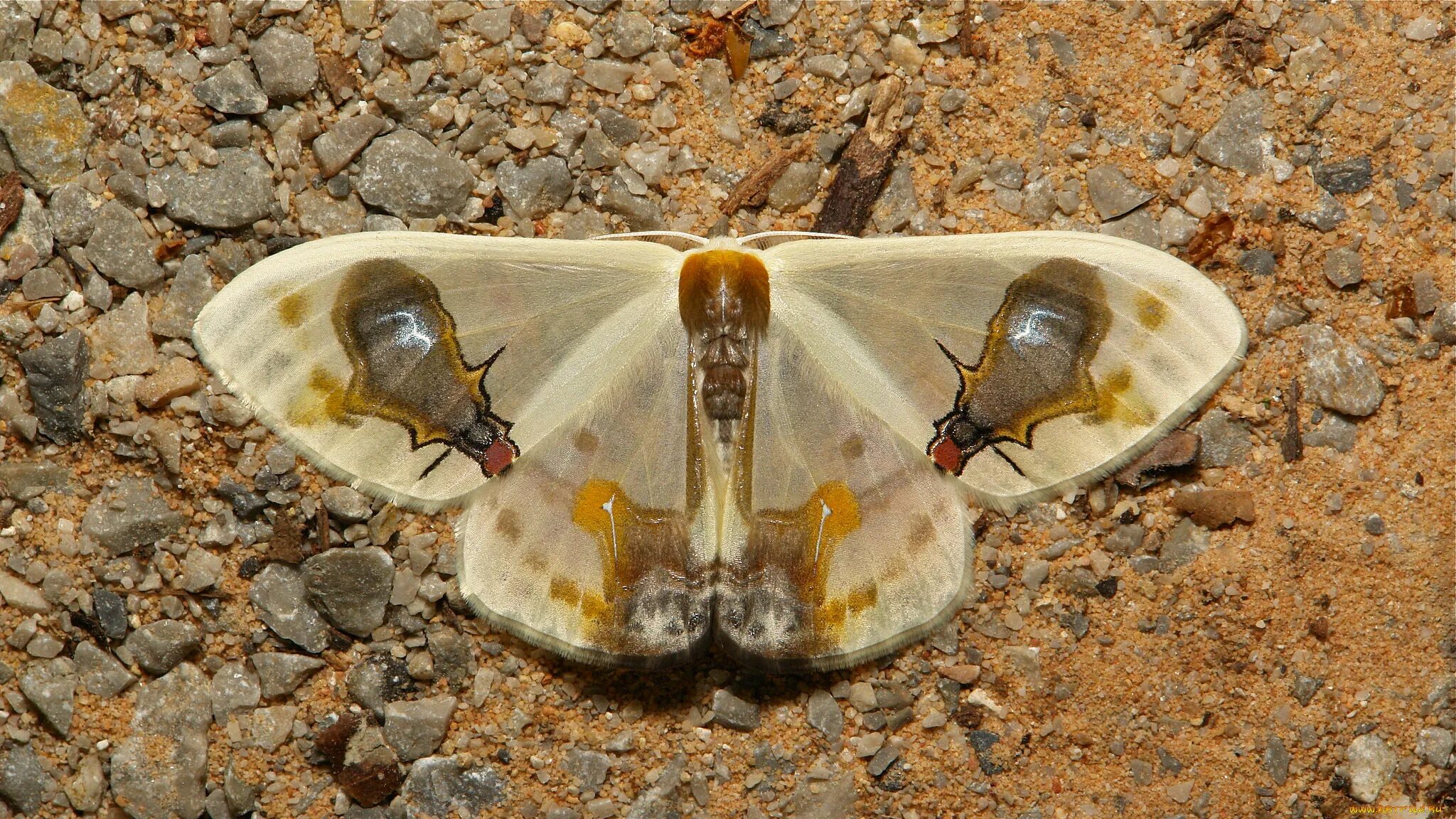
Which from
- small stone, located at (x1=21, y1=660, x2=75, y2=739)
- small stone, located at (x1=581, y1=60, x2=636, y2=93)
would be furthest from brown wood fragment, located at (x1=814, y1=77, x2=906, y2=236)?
small stone, located at (x1=21, y1=660, x2=75, y2=739)

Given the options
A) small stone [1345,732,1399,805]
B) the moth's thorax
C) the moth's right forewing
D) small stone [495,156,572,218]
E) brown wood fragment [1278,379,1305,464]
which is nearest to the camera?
the moth's right forewing

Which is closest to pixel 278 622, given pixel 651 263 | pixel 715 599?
pixel 715 599

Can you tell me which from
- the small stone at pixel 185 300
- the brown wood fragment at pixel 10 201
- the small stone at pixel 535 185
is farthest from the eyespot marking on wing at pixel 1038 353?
the brown wood fragment at pixel 10 201

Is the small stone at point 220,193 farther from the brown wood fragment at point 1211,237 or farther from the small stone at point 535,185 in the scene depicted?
the brown wood fragment at point 1211,237

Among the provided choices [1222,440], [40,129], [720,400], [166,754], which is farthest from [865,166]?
[166,754]

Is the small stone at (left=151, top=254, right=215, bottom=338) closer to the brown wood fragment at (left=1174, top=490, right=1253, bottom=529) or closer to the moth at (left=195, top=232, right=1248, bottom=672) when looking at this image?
the moth at (left=195, top=232, right=1248, bottom=672)

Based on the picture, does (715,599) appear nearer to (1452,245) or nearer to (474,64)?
(474,64)
